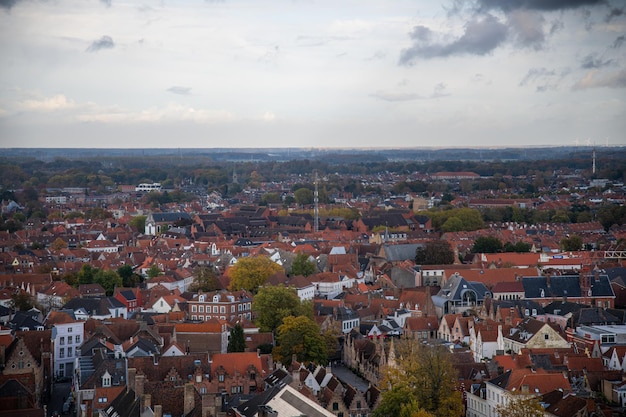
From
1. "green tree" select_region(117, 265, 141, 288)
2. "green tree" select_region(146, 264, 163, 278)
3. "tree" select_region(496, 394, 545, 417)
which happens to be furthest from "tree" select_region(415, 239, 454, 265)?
"tree" select_region(496, 394, 545, 417)

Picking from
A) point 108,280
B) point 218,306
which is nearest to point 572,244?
point 108,280

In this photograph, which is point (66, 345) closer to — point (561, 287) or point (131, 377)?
point (131, 377)

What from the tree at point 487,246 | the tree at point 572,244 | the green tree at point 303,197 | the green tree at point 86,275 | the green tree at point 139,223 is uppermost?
the green tree at point 86,275

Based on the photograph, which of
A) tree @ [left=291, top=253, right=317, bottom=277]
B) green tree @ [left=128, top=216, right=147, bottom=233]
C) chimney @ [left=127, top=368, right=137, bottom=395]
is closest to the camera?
chimney @ [left=127, top=368, right=137, bottom=395]

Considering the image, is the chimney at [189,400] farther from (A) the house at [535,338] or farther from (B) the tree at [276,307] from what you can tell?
(B) the tree at [276,307]

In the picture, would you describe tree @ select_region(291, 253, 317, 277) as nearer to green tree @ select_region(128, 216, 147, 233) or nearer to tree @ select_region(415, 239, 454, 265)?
tree @ select_region(415, 239, 454, 265)

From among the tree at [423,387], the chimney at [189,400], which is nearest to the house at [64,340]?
the chimney at [189,400]
